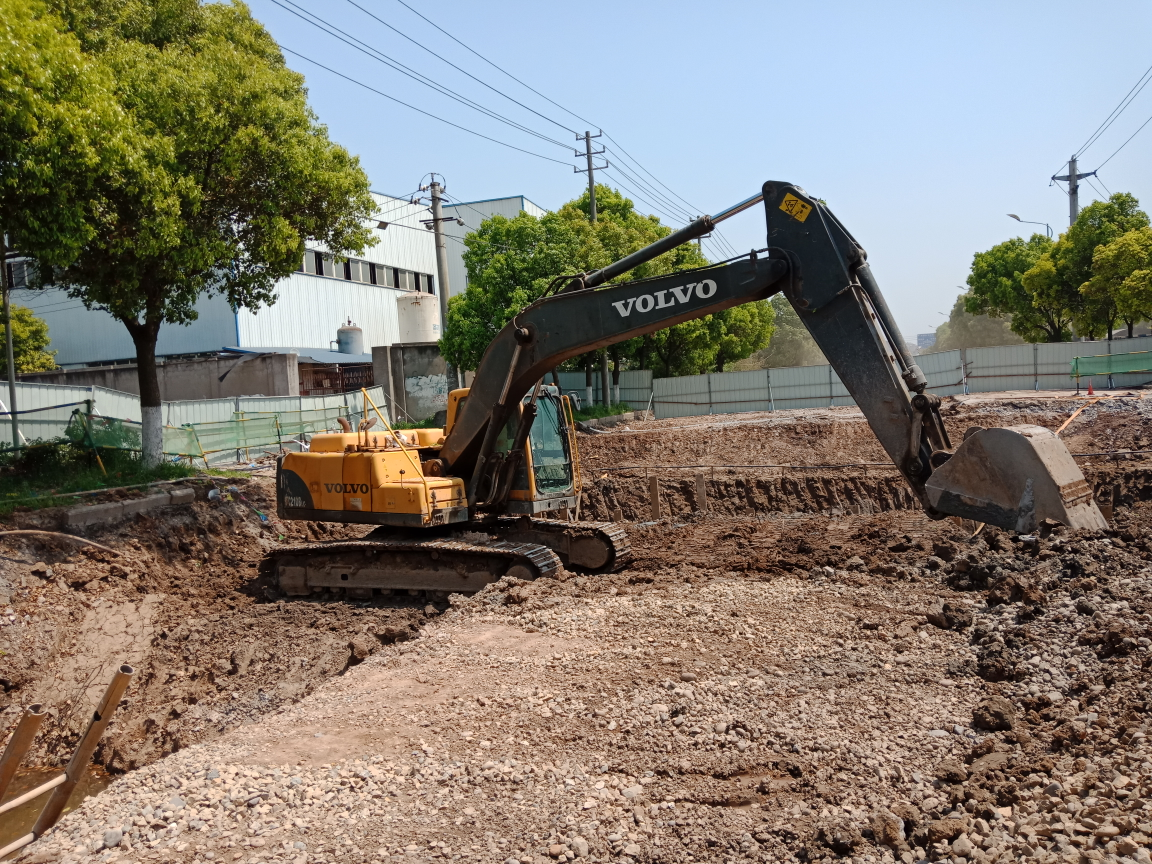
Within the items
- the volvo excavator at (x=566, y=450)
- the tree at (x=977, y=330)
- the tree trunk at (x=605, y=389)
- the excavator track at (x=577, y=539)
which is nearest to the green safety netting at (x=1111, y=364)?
the tree trunk at (x=605, y=389)

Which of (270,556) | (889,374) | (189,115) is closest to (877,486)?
(889,374)

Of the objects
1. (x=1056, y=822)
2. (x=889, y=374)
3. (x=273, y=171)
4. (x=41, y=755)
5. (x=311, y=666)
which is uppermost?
(x=273, y=171)

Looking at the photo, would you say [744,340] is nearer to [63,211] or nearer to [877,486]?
[877,486]

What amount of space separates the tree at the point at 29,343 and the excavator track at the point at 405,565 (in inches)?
1023

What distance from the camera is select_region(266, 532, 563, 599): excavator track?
32.5 feet

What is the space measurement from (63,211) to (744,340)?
32.0m

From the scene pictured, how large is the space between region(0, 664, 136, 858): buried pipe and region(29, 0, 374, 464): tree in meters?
8.82

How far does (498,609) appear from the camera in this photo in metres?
8.58

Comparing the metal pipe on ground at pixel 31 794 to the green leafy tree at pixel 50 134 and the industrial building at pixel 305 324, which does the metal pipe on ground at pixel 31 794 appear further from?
the industrial building at pixel 305 324

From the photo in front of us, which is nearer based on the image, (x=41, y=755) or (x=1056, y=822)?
(x=1056, y=822)

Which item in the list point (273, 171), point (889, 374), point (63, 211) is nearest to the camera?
point (889, 374)

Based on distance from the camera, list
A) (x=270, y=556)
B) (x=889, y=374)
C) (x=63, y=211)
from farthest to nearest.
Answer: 1. (x=270, y=556)
2. (x=63, y=211)
3. (x=889, y=374)

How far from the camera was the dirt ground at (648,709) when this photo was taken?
14.2ft

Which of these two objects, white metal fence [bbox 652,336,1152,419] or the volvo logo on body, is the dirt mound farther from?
white metal fence [bbox 652,336,1152,419]
